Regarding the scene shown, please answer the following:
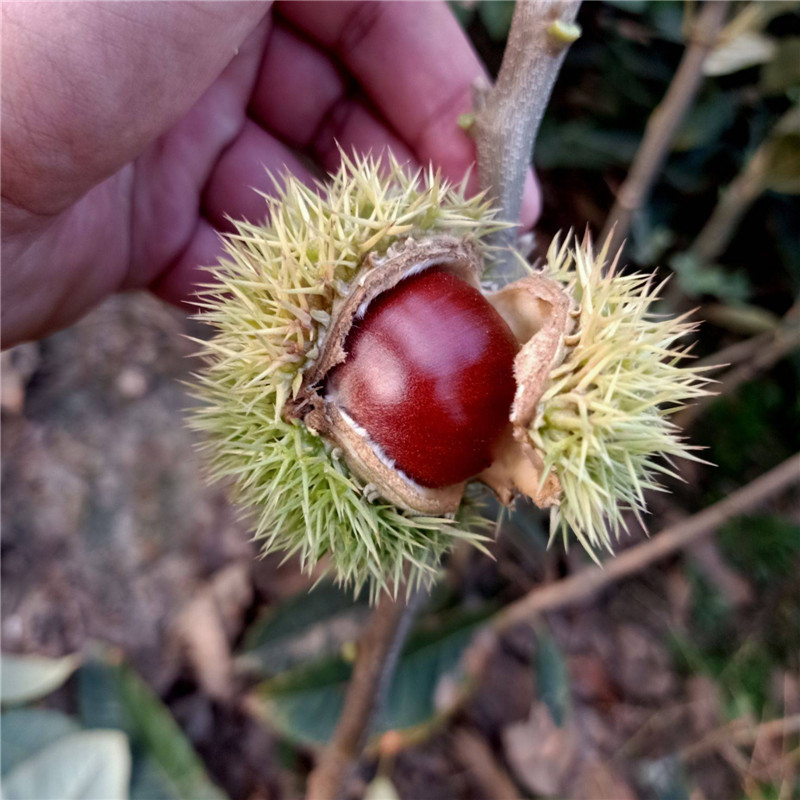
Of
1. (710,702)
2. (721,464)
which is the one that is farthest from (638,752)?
(721,464)

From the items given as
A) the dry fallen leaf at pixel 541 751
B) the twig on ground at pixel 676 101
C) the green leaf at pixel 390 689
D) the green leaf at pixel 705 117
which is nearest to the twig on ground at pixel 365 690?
the green leaf at pixel 390 689

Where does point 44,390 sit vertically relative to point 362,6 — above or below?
below

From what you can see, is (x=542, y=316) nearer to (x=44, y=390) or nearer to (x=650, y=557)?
(x=650, y=557)

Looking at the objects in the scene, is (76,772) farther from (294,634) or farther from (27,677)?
(294,634)

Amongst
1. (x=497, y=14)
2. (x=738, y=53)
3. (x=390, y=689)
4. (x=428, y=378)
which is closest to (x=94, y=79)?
(x=428, y=378)

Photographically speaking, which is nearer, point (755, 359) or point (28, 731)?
point (28, 731)

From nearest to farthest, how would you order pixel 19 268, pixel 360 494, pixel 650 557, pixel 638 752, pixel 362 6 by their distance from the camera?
pixel 360 494 → pixel 19 268 → pixel 362 6 → pixel 650 557 → pixel 638 752

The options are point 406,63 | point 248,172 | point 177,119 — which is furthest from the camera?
point 248,172
